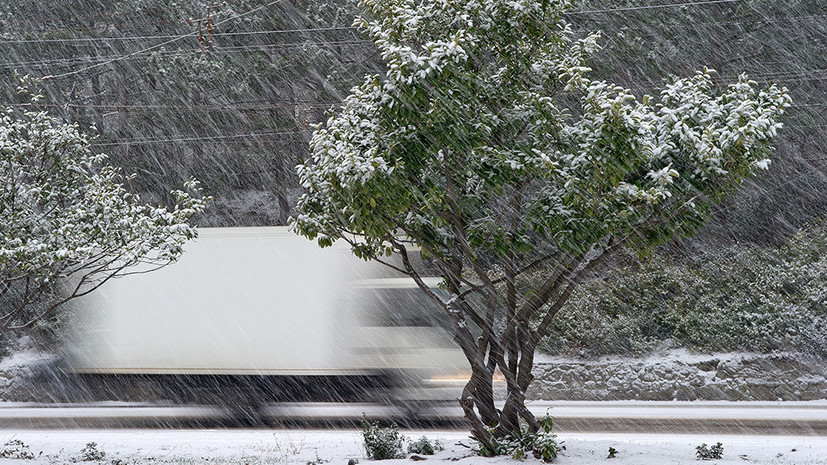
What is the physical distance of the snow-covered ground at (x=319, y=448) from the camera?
335 inches

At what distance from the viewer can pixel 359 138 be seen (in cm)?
801

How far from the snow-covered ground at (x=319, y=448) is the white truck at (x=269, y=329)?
0.81 m

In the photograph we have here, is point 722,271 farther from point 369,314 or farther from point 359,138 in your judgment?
point 359,138

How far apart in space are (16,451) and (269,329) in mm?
3894

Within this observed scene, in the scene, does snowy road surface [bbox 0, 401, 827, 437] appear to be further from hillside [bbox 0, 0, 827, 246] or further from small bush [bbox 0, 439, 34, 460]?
hillside [bbox 0, 0, 827, 246]

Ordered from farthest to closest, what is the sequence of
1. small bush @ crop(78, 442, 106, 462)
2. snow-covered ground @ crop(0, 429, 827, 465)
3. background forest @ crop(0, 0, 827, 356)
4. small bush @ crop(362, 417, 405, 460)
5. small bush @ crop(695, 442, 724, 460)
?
background forest @ crop(0, 0, 827, 356) → small bush @ crop(78, 442, 106, 462) → small bush @ crop(362, 417, 405, 460) → snow-covered ground @ crop(0, 429, 827, 465) → small bush @ crop(695, 442, 724, 460)

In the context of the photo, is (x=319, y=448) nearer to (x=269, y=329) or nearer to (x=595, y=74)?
(x=269, y=329)

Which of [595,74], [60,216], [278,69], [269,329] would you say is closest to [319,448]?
[269,329]

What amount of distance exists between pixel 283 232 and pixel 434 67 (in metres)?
5.74

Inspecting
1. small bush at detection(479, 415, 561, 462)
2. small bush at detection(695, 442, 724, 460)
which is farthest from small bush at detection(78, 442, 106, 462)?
small bush at detection(695, 442, 724, 460)

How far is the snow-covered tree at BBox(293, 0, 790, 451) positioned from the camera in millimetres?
7359

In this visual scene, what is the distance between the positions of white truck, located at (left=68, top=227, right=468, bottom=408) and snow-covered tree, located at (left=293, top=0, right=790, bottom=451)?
2.55 metres

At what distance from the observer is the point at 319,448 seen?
9742 millimetres

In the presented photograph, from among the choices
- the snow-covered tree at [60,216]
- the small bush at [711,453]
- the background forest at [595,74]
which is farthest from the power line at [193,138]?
the small bush at [711,453]
